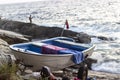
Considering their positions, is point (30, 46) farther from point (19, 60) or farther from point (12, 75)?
point (12, 75)

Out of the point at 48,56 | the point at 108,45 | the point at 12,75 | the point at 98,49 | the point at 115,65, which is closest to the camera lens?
the point at 12,75

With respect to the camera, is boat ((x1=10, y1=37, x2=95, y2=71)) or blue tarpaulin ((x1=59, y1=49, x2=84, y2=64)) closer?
boat ((x1=10, y1=37, x2=95, y2=71))

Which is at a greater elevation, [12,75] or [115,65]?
[12,75]

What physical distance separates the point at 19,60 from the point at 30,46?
7.17ft

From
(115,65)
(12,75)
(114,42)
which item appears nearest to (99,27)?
(114,42)

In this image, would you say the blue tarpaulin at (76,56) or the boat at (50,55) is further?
the blue tarpaulin at (76,56)

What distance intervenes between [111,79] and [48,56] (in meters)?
3.45

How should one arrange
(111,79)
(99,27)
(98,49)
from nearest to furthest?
1. (111,79)
2. (98,49)
3. (99,27)

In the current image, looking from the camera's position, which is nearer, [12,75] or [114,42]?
[12,75]

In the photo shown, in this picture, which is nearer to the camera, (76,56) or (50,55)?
(50,55)

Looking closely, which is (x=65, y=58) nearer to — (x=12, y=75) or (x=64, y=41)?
(x=64, y=41)

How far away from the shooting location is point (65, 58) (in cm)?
1463

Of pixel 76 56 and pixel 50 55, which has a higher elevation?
pixel 50 55

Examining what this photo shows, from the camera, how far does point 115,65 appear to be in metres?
18.8
